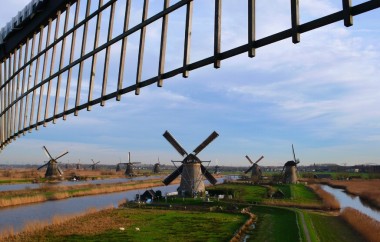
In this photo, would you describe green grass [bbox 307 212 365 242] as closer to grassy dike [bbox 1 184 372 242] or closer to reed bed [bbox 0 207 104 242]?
grassy dike [bbox 1 184 372 242]

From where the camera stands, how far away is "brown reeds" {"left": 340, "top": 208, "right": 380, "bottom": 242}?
23619 millimetres

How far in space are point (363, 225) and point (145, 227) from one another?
15237 millimetres

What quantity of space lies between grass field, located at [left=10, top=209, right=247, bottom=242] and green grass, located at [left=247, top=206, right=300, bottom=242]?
5.14ft

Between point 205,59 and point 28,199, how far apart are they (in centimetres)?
4036

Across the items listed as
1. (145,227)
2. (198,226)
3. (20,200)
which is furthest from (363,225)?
(20,200)

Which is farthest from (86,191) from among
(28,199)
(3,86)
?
(3,86)

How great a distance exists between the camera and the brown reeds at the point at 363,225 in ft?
77.5

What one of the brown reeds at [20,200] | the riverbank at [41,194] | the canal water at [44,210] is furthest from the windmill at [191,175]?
the brown reeds at [20,200]

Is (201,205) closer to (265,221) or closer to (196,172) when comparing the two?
Result: (196,172)

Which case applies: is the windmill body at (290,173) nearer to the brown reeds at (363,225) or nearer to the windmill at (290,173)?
the windmill at (290,173)

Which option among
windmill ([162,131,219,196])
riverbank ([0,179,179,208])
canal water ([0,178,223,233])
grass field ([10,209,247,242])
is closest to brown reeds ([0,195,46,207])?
riverbank ([0,179,179,208])

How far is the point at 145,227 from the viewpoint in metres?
26.0

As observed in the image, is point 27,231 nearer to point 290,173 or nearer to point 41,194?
point 41,194

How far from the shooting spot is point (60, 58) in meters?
7.25
